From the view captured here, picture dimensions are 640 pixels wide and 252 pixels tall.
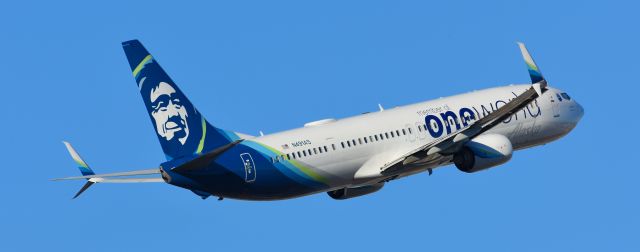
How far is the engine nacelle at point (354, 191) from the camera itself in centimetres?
8462

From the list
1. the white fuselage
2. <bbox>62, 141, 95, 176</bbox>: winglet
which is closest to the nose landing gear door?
the white fuselage

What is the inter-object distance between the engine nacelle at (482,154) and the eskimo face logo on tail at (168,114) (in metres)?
13.8

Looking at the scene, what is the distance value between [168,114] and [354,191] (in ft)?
45.3

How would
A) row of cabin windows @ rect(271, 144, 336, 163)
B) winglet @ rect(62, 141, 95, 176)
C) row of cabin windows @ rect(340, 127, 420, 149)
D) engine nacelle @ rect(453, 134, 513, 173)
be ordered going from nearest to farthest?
row of cabin windows @ rect(271, 144, 336, 163) → winglet @ rect(62, 141, 95, 176) → row of cabin windows @ rect(340, 127, 420, 149) → engine nacelle @ rect(453, 134, 513, 173)

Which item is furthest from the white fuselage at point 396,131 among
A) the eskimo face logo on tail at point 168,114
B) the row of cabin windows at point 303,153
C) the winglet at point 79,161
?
the winglet at point 79,161

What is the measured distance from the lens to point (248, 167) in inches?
2987

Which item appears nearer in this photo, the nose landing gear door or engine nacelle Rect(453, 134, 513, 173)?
the nose landing gear door

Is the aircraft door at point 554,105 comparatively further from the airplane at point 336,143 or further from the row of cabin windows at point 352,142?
the row of cabin windows at point 352,142

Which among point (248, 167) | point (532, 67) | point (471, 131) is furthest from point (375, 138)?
point (532, 67)

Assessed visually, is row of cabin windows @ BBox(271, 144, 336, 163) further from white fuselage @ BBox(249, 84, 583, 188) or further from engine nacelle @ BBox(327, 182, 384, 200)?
engine nacelle @ BBox(327, 182, 384, 200)

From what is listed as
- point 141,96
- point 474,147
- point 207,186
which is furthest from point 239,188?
point 474,147

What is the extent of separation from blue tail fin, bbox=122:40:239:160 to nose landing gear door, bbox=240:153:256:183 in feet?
6.02

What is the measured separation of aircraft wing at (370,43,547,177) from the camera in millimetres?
74062

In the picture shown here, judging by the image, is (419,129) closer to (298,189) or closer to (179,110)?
(298,189)
